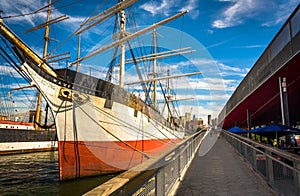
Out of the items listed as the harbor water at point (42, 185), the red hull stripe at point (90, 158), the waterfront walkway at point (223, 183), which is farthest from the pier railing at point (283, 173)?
the red hull stripe at point (90, 158)

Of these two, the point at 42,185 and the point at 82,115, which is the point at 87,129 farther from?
the point at 42,185

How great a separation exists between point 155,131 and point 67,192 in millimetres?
11445

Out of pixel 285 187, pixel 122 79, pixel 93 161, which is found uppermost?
→ pixel 122 79

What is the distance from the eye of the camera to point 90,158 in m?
10.8

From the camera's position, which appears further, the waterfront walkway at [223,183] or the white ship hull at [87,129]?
the white ship hull at [87,129]

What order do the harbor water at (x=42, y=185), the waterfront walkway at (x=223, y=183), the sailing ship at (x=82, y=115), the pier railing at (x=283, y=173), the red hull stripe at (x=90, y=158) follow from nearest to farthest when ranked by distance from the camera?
the pier railing at (x=283, y=173) < the waterfront walkway at (x=223, y=183) < the harbor water at (x=42, y=185) < the red hull stripe at (x=90, y=158) < the sailing ship at (x=82, y=115)

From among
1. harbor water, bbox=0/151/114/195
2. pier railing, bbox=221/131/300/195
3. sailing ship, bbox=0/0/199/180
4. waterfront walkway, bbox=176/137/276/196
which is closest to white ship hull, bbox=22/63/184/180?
sailing ship, bbox=0/0/199/180

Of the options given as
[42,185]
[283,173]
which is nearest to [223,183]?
[283,173]

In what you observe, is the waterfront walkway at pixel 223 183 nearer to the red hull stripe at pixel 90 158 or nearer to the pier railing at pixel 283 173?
the pier railing at pixel 283 173

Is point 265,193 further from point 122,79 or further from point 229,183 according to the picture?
point 122,79

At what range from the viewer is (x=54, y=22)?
31453mm

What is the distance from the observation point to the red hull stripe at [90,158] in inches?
396

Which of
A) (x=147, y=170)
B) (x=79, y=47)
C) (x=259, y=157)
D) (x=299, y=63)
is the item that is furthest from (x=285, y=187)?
(x=79, y=47)

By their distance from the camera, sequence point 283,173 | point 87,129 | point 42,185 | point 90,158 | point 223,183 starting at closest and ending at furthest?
point 283,173
point 223,183
point 42,185
point 90,158
point 87,129
